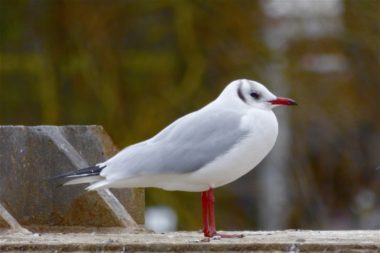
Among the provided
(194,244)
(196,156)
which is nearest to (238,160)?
(196,156)

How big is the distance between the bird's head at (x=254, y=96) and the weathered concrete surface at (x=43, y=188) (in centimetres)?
103

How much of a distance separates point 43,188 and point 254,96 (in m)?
1.27

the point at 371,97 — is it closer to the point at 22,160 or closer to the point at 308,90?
the point at 308,90

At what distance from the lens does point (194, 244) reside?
6.33 m

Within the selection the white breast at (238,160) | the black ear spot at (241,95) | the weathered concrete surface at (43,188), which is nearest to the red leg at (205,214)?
the white breast at (238,160)

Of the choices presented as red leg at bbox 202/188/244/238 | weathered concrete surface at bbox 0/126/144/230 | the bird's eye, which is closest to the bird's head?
the bird's eye

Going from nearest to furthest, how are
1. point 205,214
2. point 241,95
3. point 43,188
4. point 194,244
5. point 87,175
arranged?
point 194,244, point 87,175, point 205,214, point 241,95, point 43,188

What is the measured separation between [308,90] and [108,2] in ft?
7.40

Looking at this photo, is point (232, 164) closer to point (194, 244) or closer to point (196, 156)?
point (196, 156)

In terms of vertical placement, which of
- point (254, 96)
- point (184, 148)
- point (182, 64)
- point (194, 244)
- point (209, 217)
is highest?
point (182, 64)

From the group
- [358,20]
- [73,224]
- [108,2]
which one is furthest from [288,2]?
[73,224]

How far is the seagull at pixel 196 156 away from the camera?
673 centimetres

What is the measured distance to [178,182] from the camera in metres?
6.85

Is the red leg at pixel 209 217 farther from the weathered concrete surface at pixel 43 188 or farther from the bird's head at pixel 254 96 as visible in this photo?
the weathered concrete surface at pixel 43 188
